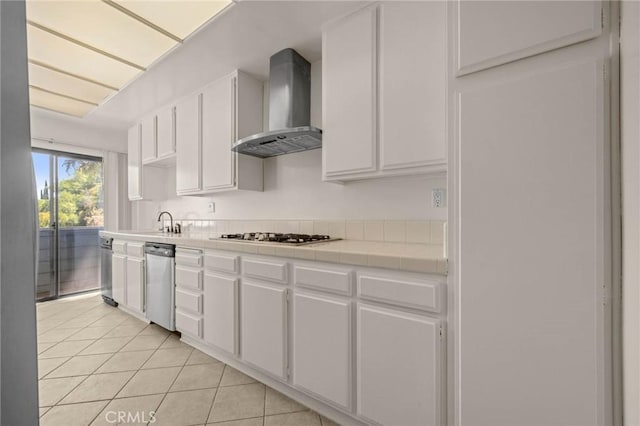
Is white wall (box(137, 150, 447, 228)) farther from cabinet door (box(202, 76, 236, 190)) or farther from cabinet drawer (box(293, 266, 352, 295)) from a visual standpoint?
cabinet drawer (box(293, 266, 352, 295))

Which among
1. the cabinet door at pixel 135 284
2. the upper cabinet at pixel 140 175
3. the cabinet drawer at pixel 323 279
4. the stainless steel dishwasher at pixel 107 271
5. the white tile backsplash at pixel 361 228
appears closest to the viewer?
the cabinet drawer at pixel 323 279

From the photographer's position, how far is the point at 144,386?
1.79m

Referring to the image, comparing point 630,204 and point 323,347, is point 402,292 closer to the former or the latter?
point 323,347

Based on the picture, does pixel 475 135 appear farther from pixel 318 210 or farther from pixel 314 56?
pixel 314 56

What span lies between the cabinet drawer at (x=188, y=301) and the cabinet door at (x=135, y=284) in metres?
0.74

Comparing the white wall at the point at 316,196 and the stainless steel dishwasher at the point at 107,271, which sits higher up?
the white wall at the point at 316,196

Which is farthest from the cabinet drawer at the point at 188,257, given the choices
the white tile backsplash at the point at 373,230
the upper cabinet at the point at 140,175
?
the upper cabinet at the point at 140,175

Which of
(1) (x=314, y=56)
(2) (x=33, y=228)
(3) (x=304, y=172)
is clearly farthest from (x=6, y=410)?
(1) (x=314, y=56)

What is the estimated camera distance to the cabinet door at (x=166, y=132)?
10.2ft

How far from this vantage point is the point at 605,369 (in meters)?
0.84

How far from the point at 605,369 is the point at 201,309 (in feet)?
7.46

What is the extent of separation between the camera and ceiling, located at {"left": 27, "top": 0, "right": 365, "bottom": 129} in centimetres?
171

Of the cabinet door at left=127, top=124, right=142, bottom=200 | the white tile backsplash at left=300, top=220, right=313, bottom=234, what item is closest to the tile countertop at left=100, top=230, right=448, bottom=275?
the white tile backsplash at left=300, top=220, right=313, bottom=234

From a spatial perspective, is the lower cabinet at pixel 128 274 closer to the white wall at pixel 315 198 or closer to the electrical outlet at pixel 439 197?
the white wall at pixel 315 198
